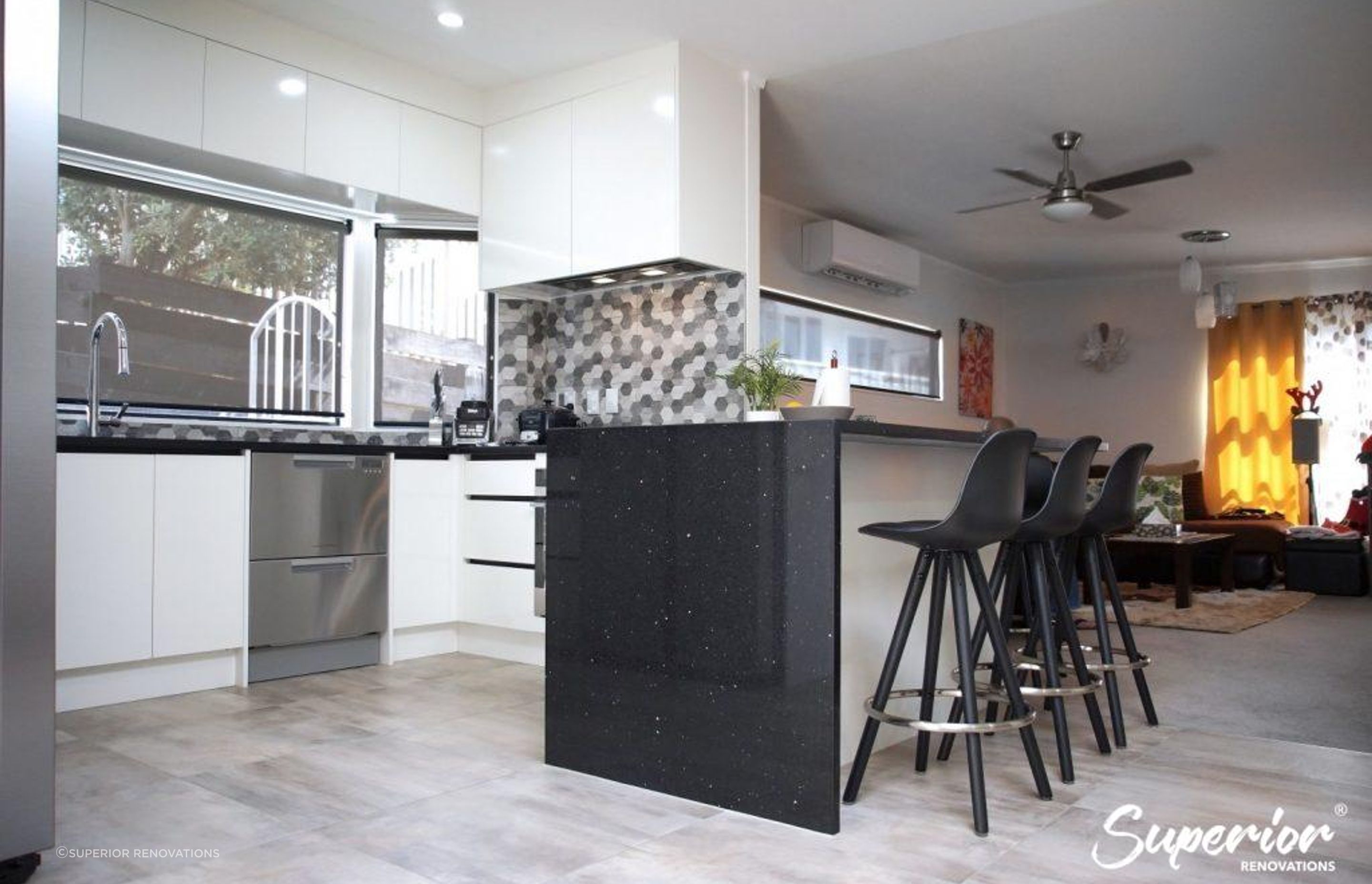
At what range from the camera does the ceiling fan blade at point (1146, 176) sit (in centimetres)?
485

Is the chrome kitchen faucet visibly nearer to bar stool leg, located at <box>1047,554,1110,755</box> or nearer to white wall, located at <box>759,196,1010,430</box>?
bar stool leg, located at <box>1047,554,1110,755</box>

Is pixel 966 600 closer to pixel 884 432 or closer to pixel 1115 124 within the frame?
pixel 884 432

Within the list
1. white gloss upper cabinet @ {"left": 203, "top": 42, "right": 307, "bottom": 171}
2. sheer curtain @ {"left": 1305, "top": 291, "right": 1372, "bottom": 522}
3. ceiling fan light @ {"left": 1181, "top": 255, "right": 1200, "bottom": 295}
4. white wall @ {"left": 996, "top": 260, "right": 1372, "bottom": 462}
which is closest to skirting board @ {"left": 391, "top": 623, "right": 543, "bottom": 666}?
white gloss upper cabinet @ {"left": 203, "top": 42, "right": 307, "bottom": 171}

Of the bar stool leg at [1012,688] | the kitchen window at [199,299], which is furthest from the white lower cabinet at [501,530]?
the bar stool leg at [1012,688]

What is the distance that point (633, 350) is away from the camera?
520cm

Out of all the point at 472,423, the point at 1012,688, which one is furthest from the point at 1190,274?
the point at 1012,688

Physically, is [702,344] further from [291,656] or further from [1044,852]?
[1044,852]

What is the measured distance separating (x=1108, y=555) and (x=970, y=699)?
47.2 inches

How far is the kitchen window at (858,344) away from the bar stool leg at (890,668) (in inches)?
169

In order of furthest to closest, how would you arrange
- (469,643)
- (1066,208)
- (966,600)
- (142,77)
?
1. (1066,208)
2. (469,643)
3. (142,77)
4. (966,600)

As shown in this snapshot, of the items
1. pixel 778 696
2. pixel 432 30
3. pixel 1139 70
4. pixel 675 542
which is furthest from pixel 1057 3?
pixel 778 696

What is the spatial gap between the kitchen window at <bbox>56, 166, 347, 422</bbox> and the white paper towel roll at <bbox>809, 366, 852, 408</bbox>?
2937 mm

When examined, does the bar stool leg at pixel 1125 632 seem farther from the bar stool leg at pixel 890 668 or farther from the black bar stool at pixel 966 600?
the bar stool leg at pixel 890 668

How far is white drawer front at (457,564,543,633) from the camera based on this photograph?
4.41m
